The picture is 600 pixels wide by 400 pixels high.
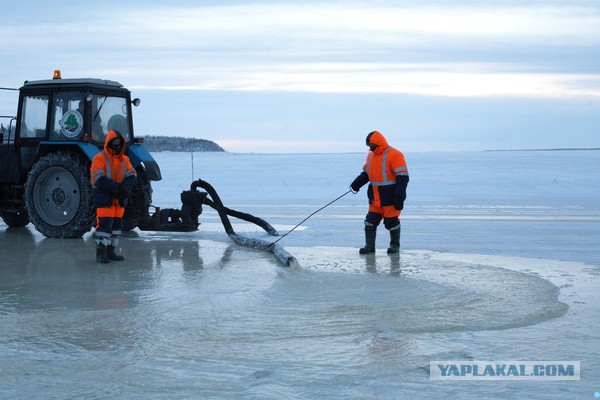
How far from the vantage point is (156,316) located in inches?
241

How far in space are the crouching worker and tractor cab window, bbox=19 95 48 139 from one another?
10.7 feet

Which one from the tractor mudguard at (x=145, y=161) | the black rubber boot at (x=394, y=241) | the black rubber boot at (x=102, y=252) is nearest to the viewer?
the black rubber boot at (x=102, y=252)

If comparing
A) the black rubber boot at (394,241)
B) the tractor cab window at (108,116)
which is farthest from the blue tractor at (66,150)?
the black rubber boot at (394,241)

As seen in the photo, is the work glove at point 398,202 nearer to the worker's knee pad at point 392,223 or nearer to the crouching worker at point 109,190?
the worker's knee pad at point 392,223

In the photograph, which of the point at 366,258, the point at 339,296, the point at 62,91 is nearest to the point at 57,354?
the point at 339,296

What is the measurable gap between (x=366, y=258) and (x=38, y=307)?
4002mm

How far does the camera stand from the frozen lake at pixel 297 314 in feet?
14.7

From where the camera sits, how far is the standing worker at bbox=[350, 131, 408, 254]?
9.79m

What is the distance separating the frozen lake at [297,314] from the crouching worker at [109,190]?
0.28 metres

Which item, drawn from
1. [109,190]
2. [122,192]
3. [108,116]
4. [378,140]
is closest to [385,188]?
[378,140]

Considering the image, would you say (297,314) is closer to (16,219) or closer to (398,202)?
(398,202)

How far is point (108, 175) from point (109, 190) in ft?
0.76

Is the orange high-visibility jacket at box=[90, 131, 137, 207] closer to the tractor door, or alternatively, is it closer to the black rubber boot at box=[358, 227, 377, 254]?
the black rubber boot at box=[358, 227, 377, 254]

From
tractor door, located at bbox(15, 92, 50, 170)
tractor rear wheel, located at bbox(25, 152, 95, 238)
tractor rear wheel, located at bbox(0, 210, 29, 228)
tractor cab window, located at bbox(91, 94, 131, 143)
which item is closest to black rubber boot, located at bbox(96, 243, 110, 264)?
tractor rear wheel, located at bbox(25, 152, 95, 238)
